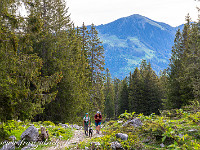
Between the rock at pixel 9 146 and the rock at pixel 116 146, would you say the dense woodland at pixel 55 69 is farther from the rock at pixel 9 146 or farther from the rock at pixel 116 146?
the rock at pixel 116 146

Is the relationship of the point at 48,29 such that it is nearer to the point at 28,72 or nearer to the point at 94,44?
the point at 28,72

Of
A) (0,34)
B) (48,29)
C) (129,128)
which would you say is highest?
(48,29)

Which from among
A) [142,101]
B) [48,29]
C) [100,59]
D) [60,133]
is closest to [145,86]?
[142,101]

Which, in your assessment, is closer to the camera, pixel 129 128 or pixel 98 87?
pixel 129 128

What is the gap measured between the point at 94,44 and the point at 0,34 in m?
22.9

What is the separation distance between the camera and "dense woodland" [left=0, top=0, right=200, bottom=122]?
Answer: 8.20 m

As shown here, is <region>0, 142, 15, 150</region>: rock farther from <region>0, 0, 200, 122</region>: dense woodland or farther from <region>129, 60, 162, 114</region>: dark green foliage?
<region>129, 60, 162, 114</region>: dark green foliage

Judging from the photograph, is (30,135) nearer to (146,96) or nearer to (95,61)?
(95,61)

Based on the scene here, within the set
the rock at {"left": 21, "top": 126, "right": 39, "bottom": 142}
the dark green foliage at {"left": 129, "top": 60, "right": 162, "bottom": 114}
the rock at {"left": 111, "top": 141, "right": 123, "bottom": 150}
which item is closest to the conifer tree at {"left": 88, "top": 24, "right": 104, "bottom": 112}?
the dark green foliage at {"left": 129, "top": 60, "right": 162, "bottom": 114}

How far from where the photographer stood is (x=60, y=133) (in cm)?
1086

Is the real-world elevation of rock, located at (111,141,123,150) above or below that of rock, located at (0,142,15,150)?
above

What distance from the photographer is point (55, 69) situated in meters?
17.2

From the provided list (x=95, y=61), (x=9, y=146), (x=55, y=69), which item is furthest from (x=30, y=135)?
(x=95, y=61)

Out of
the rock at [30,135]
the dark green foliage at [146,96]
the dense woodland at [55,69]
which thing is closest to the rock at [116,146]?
the rock at [30,135]
